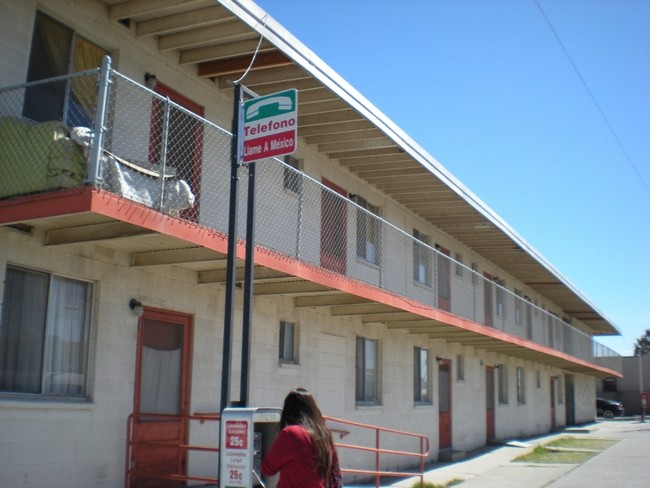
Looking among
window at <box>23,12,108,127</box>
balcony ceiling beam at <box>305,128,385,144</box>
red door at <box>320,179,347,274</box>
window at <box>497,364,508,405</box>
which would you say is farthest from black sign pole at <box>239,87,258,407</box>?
window at <box>497,364,508,405</box>

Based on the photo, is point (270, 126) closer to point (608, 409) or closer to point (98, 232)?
point (98, 232)

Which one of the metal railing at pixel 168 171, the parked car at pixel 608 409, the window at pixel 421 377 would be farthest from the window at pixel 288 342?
the parked car at pixel 608 409

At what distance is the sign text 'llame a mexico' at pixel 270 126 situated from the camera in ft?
21.1

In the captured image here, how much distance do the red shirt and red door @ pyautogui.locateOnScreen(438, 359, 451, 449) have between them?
15168mm

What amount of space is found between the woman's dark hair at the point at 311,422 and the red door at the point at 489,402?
19.8 metres

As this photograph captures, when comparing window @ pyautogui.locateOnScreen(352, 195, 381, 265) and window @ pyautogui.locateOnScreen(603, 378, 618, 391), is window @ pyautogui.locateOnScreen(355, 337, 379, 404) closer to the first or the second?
window @ pyautogui.locateOnScreen(352, 195, 381, 265)

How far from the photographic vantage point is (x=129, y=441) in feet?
30.8

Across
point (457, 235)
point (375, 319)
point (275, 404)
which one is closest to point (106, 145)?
point (275, 404)

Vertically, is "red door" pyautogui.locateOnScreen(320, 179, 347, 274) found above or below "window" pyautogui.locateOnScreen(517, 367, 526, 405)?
above

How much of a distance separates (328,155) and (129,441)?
289 inches

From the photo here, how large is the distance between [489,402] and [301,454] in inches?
814

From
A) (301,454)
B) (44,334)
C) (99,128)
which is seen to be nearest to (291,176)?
(44,334)

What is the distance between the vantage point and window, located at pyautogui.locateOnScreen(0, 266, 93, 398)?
8258 millimetres

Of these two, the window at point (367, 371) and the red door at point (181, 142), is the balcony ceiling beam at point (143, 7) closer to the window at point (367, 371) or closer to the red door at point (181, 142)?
the red door at point (181, 142)
